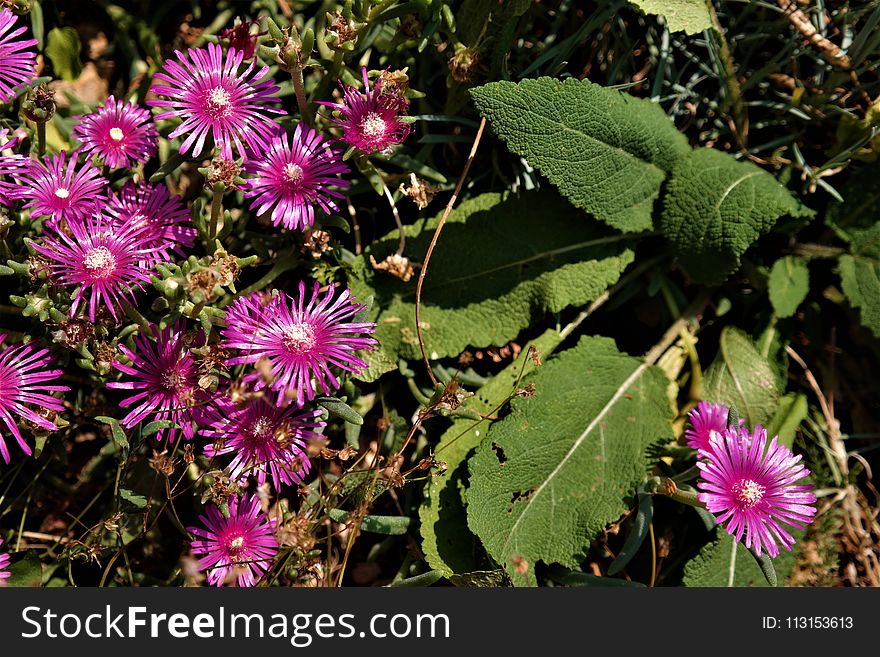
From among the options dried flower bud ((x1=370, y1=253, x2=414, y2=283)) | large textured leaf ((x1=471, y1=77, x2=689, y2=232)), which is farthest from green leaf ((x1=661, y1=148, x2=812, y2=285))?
dried flower bud ((x1=370, y1=253, x2=414, y2=283))

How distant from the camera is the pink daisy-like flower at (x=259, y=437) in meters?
1.72

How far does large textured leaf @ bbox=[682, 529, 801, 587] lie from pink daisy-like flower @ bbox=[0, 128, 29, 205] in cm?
185

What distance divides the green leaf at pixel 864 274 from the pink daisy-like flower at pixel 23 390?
2013 millimetres

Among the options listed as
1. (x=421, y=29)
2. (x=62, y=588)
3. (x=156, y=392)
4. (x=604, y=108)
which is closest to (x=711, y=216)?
(x=604, y=108)

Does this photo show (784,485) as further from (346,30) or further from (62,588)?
(62,588)

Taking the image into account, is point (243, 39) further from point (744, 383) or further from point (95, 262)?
point (744, 383)

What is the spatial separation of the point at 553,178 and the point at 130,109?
1028 mm

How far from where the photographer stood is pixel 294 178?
70.4 inches

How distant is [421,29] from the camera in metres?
1.96

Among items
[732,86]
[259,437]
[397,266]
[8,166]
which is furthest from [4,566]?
[732,86]

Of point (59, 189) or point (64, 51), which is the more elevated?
point (64, 51)

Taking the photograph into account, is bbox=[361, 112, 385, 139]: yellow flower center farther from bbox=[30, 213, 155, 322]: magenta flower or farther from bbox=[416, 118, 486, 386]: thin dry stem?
bbox=[30, 213, 155, 322]: magenta flower

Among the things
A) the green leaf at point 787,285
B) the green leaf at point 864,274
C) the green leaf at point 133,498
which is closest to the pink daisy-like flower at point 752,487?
the green leaf at point 787,285

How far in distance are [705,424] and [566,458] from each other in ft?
1.16
